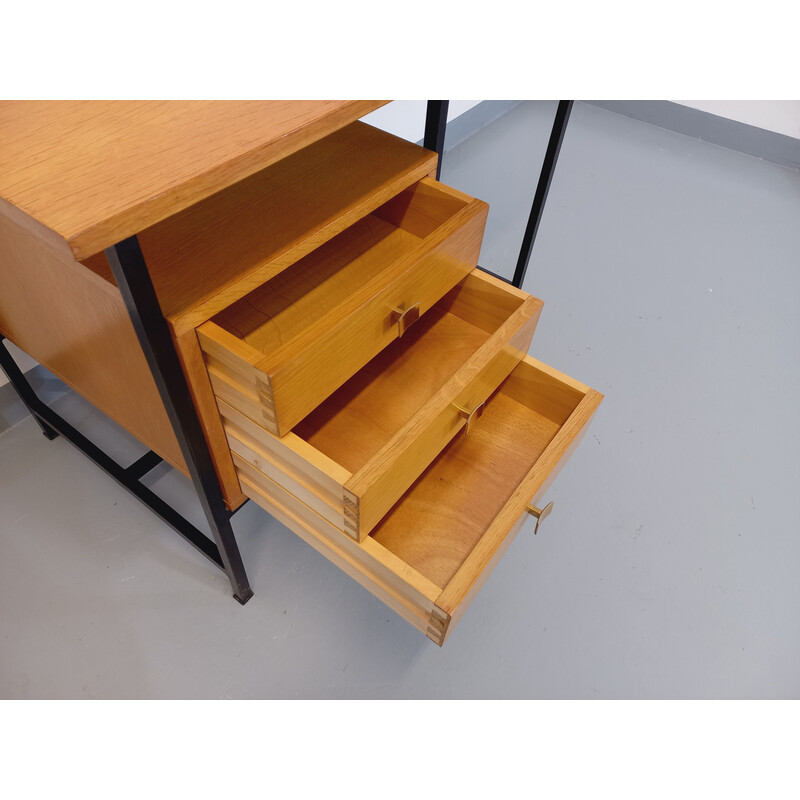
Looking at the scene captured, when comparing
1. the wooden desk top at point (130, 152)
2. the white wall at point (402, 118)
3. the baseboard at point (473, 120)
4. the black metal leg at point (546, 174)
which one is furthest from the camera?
the baseboard at point (473, 120)

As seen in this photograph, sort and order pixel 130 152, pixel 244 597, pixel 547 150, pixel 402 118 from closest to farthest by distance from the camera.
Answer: pixel 130 152 → pixel 244 597 → pixel 547 150 → pixel 402 118

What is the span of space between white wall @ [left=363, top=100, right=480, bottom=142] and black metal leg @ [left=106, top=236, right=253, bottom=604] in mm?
1191

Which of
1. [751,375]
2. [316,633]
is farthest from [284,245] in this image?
[751,375]

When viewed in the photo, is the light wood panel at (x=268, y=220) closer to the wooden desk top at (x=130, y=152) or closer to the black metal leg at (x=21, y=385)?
the wooden desk top at (x=130, y=152)

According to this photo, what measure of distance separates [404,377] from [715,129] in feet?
6.23

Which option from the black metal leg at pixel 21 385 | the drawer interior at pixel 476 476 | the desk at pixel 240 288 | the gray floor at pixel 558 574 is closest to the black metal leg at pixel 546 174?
the gray floor at pixel 558 574

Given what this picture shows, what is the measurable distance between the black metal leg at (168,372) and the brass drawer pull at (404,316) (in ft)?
0.82

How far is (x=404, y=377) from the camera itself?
0.86 metres

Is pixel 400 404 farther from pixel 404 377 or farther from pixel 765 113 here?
pixel 765 113

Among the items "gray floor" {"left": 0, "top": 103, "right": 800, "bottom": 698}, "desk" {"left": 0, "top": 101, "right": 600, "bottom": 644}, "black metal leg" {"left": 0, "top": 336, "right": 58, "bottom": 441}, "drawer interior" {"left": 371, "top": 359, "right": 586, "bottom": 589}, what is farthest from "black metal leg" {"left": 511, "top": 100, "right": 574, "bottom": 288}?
"black metal leg" {"left": 0, "top": 336, "right": 58, "bottom": 441}

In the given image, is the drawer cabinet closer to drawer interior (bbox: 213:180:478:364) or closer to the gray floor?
drawer interior (bbox: 213:180:478:364)

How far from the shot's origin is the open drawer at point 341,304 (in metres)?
0.60

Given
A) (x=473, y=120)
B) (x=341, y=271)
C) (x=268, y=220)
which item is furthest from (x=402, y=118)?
(x=268, y=220)

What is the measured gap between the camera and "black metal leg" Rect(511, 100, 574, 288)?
1.10 meters
